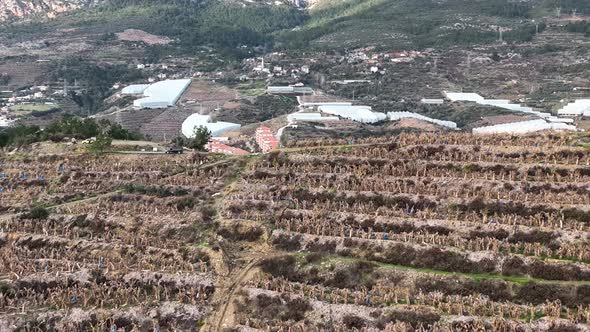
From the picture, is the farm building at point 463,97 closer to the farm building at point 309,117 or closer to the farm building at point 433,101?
the farm building at point 433,101

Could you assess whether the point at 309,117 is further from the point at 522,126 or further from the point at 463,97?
the point at 463,97

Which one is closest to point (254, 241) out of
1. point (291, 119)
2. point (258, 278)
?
point (258, 278)

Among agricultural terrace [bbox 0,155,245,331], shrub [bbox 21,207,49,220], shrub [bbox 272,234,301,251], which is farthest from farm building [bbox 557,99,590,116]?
→ shrub [bbox 21,207,49,220]

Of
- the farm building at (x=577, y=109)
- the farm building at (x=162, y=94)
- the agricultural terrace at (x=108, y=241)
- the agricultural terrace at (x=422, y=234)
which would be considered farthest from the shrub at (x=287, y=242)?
the farm building at (x=162, y=94)

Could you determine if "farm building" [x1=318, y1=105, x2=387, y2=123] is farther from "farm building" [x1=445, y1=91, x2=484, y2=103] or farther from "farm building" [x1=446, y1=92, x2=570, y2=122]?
"farm building" [x1=446, y1=92, x2=570, y2=122]

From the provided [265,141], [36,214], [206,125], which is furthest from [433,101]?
Result: [36,214]

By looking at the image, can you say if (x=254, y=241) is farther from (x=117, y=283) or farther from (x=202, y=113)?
(x=202, y=113)

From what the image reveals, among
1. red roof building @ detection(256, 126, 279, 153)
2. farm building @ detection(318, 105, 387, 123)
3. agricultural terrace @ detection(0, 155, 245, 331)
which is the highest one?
agricultural terrace @ detection(0, 155, 245, 331)
